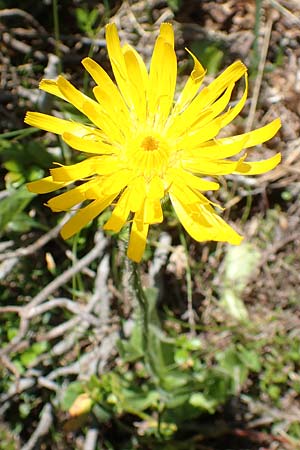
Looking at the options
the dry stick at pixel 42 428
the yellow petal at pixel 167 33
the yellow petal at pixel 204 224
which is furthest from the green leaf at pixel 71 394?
the yellow petal at pixel 167 33

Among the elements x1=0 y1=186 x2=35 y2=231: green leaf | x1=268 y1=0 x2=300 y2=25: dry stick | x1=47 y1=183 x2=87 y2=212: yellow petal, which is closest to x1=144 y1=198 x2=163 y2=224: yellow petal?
x1=47 y1=183 x2=87 y2=212: yellow petal

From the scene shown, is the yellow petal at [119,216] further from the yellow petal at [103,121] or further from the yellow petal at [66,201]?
the yellow petal at [103,121]

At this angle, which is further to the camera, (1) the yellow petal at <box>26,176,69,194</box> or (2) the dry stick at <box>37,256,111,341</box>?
(2) the dry stick at <box>37,256,111,341</box>

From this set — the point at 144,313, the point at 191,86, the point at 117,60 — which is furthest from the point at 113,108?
the point at 144,313

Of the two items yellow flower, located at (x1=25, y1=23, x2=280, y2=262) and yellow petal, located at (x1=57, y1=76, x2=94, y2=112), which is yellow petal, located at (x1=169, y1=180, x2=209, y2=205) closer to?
yellow flower, located at (x1=25, y1=23, x2=280, y2=262)

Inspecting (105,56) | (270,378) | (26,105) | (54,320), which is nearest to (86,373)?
(54,320)

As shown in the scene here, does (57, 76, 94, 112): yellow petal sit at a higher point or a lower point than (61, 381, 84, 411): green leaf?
higher
